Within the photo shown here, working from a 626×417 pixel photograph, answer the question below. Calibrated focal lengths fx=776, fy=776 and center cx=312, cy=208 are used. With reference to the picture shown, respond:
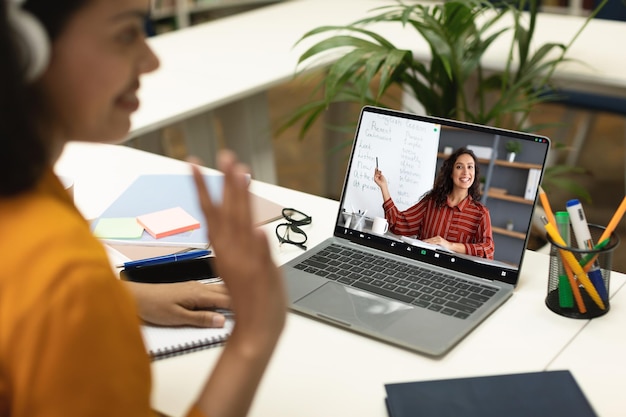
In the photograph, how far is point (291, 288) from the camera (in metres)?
1.19

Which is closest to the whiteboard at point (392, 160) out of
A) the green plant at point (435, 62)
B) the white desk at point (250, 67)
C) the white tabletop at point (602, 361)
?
the white tabletop at point (602, 361)

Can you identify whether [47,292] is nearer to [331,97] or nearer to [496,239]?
[496,239]

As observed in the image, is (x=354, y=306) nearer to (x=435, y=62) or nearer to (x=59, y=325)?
(x=59, y=325)

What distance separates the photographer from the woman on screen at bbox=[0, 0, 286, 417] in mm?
610

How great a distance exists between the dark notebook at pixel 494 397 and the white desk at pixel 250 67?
1.20 meters

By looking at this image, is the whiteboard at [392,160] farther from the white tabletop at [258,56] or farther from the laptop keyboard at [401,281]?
the white tabletop at [258,56]

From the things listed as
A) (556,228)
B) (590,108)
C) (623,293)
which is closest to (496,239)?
(556,228)

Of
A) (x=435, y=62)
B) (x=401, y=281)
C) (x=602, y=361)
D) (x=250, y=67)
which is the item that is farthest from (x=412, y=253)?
(x=250, y=67)

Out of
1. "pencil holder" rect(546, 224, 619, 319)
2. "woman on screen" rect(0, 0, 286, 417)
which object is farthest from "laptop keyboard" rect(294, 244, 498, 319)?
"woman on screen" rect(0, 0, 286, 417)

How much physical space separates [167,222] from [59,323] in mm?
784

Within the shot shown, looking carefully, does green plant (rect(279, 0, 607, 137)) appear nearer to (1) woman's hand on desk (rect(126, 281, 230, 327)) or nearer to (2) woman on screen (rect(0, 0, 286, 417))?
(1) woman's hand on desk (rect(126, 281, 230, 327))

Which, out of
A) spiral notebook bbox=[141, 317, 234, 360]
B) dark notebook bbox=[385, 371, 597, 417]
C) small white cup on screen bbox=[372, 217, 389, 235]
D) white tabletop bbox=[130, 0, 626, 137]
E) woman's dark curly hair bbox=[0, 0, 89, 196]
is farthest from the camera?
white tabletop bbox=[130, 0, 626, 137]

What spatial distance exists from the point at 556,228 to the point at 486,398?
0.31 meters

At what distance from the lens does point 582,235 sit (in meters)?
1.10
